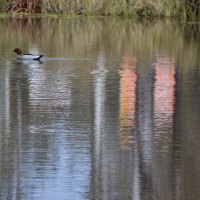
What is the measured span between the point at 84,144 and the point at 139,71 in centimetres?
953

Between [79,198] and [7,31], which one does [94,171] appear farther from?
[7,31]

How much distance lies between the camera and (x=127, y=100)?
1550 centimetres

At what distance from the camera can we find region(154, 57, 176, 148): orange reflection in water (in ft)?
41.5

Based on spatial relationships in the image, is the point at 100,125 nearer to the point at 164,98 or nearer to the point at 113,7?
the point at 164,98

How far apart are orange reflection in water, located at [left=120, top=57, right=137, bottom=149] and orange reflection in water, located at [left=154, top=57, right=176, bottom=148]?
372mm

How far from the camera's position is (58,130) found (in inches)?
488

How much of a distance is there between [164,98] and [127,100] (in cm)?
78

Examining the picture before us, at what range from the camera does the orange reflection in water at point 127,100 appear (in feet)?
39.3

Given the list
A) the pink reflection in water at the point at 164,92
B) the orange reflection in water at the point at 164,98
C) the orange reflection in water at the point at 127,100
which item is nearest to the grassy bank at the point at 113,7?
the pink reflection in water at the point at 164,92

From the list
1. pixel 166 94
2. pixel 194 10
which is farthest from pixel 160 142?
pixel 194 10

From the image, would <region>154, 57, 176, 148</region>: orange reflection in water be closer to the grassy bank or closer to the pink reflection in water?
the pink reflection in water

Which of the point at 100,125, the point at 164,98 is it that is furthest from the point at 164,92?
the point at 100,125

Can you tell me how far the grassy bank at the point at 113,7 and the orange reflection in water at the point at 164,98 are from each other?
21071mm

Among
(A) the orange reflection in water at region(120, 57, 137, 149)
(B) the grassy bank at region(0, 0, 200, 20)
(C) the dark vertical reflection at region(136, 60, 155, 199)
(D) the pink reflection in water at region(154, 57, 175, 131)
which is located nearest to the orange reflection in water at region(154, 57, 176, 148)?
(D) the pink reflection in water at region(154, 57, 175, 131)
